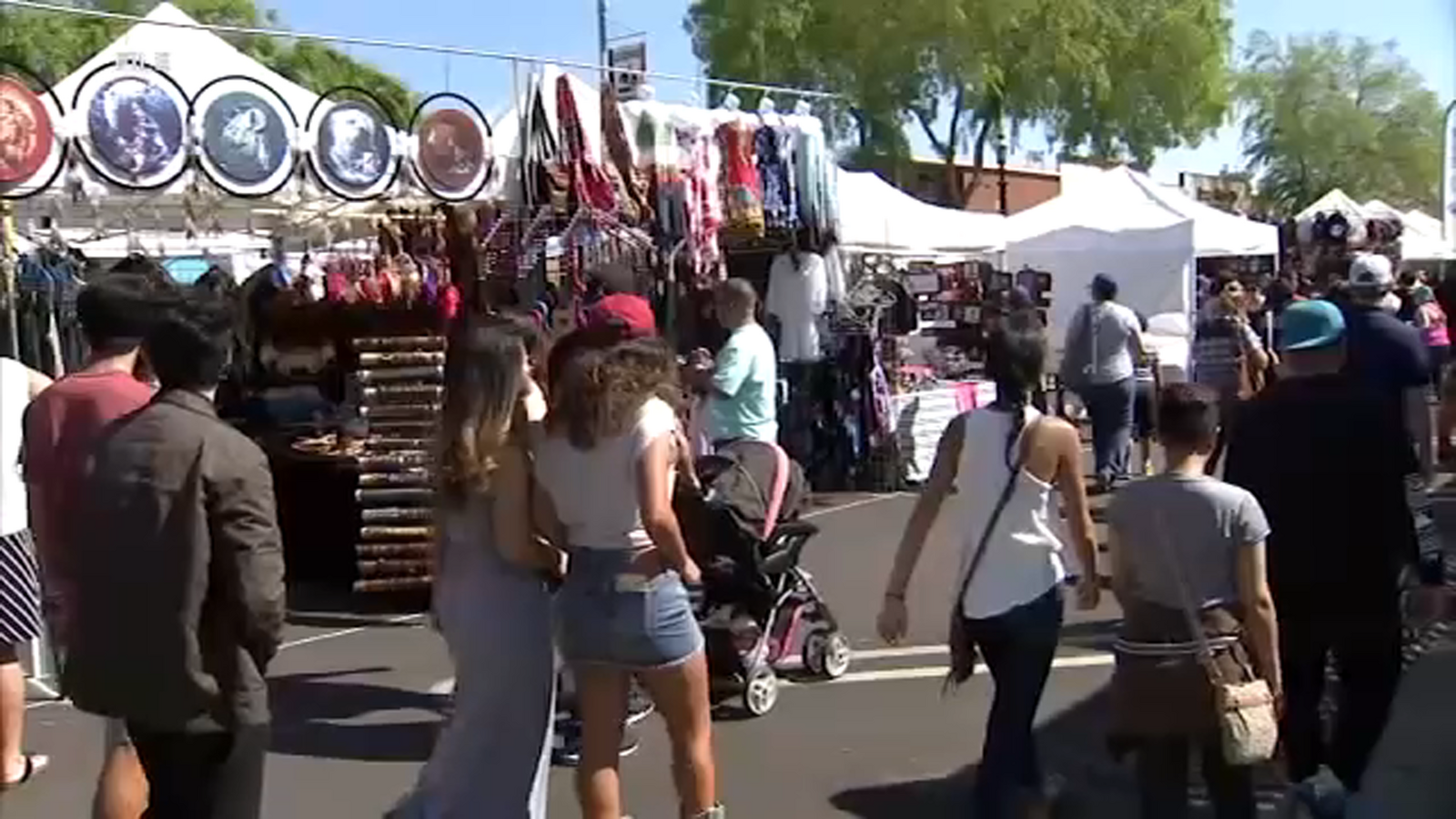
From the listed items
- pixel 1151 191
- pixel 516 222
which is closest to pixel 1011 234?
pixel 1151 191

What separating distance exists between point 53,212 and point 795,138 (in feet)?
15.7

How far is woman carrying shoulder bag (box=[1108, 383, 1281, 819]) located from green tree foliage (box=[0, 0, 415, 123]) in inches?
969

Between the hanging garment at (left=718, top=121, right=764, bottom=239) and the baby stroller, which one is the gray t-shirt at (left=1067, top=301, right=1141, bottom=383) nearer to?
the hanging garment at (left=718, top=121, right=764, bottom=239)

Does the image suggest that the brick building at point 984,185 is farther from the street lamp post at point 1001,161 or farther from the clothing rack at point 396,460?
the clothing rack at point 396,460

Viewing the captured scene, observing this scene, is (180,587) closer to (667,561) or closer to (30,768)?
(667,561)

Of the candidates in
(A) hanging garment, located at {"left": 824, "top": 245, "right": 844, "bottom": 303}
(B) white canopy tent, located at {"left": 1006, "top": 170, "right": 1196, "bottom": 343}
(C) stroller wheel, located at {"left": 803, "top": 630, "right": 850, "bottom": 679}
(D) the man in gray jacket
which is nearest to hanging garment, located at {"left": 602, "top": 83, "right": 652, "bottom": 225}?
(A) hanging garment, located at {"left": 824, "top": 245, "right": 844, "bottom": 303}

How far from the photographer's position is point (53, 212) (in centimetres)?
1024

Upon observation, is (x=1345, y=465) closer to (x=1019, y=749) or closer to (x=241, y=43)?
(x=1019, y=749)

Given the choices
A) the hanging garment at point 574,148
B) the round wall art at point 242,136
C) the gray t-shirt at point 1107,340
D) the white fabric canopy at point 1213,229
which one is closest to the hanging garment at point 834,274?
the gray t-shirt at point 1107,340

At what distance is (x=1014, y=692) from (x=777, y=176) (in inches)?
286

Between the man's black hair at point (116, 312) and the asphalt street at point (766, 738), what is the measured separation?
191 centimetres

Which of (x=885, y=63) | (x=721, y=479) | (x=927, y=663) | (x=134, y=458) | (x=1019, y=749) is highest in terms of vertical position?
(x=885, y=63)

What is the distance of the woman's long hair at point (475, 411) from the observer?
4.37 m

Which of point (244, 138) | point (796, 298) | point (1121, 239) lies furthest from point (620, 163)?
point (1121, 239)
